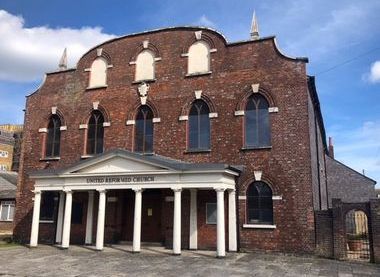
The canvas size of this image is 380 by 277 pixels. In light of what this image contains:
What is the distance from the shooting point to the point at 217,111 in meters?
19.6

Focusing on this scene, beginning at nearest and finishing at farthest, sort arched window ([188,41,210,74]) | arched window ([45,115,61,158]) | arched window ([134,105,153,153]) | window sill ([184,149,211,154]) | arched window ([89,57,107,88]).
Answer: window sill ([184,149,211,154]) → arched window ([188,41,210,74]) → arched window ([134,105,153,153]) → arched window ([89,57,107,88]) → arched window ([45,115,61,158])

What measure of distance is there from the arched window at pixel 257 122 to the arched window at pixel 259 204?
1964 mm

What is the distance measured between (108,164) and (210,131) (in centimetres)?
505

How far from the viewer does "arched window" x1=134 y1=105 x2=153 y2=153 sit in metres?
20.9

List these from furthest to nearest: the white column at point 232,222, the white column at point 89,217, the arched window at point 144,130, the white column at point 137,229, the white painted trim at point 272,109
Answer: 1. the arched window at point 144,130
2. the white column at point 89,217
3. the white painted trim at point 272,109
4. the white column at point 232,222
5. the white column at point 137,229

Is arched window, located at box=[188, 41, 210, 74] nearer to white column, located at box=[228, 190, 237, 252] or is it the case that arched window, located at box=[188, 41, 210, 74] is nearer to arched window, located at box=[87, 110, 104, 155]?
arched window, located at box=[87, 110, 104, 155]

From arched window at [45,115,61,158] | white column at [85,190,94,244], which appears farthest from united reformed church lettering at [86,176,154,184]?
arched window at [45,115,61,158]

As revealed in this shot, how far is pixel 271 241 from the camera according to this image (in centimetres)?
1744

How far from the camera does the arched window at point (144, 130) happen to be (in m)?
20.9

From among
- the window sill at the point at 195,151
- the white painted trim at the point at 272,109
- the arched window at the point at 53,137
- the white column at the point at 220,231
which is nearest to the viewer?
the white column at the point at 220,231

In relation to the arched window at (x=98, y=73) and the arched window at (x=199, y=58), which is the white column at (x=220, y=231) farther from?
the arched window at (x=98, y=73)

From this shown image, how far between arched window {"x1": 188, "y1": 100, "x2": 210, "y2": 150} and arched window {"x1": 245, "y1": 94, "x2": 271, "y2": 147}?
1.98m

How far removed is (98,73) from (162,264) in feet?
41.0

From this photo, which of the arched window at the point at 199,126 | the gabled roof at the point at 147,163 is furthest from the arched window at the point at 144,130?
the gabled roof at the point at 147,163
